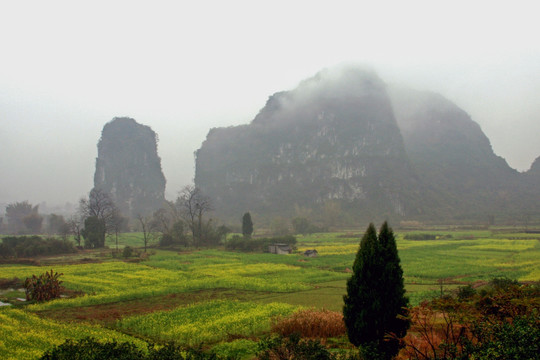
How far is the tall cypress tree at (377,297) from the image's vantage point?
1109 cm

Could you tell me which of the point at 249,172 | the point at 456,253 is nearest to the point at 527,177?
Result: the point at 249,172

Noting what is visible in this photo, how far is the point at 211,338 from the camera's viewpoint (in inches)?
528

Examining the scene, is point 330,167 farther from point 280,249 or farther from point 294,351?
point 294,351

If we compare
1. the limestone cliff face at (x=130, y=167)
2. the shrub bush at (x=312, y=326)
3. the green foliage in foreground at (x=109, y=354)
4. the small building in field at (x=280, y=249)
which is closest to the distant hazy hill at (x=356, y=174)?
the limestone cliff face at (x=130, y=167)

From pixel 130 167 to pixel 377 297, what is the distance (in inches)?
6989

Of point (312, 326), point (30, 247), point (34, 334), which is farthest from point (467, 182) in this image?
point (34, 334)

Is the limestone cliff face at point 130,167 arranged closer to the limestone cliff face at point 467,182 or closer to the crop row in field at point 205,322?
the limestone cliff face at point 467,182

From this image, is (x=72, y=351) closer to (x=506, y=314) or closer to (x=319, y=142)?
(x=506, y=314)

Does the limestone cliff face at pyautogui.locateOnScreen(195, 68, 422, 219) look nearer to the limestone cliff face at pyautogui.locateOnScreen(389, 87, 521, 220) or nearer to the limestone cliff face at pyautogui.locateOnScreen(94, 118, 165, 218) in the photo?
the limestone cliff face at pyautogui.locateOnScreen(389, 87, 521, 220)

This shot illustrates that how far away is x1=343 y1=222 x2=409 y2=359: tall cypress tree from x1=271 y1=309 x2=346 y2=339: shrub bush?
2297 mm

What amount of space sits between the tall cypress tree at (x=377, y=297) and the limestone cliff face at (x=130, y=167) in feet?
522

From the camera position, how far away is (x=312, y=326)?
1383 centimetres

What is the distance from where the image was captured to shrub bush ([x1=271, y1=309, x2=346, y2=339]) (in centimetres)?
1366

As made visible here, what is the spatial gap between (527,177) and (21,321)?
193858mm
